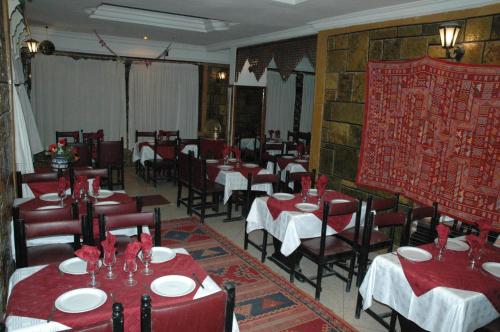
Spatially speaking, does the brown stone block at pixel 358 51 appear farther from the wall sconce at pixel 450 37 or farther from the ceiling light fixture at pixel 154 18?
the ceiling light fixture at pixel 154 18

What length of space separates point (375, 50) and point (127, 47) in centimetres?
518

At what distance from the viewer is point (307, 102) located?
9.98 m

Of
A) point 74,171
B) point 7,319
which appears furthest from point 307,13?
point 7,319

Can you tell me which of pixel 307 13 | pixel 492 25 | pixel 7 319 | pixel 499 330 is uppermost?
pixel 307 13

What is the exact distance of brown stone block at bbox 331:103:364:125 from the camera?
4383 millimetres

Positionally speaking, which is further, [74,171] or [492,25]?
[74,171]

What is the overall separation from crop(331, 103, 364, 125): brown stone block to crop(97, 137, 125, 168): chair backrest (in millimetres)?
3481

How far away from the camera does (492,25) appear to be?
124 inches

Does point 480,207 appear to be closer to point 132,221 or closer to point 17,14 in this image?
point 132,221

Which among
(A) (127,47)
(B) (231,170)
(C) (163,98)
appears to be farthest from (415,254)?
(C) (163,98)

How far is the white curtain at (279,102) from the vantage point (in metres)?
9.44

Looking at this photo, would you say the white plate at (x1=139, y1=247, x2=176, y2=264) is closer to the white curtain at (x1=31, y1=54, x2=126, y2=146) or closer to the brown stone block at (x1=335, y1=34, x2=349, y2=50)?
the brown stone block at (x1=335, y1=34, x2=349, y2=50)

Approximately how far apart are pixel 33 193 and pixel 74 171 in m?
0.46

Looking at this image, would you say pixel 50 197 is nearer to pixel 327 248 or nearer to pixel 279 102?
pixel 327 248
